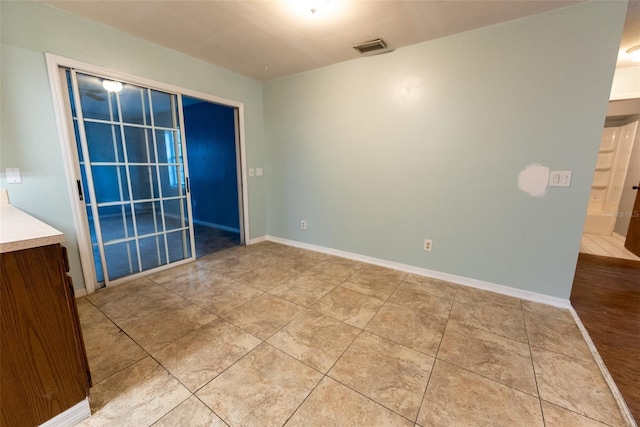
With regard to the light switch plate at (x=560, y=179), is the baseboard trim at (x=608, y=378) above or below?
below

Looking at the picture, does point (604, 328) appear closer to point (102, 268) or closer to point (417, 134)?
point (417, 134)

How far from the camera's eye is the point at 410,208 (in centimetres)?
280

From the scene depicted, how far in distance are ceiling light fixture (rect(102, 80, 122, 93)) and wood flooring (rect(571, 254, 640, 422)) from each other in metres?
4.36

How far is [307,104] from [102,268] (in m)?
2.97

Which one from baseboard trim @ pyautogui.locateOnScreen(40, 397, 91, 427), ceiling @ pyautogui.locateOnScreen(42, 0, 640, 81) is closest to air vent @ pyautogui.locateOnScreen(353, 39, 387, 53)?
ceiling @ pyautogui.locateOnScreen(42, 0, 640, 81)

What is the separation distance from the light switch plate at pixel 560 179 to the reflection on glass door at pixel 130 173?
377 cm

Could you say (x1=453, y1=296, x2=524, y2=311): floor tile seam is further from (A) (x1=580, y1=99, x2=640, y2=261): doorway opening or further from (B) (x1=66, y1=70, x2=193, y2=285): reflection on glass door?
(B) (x1=66, y1=70, x2=193, y2=285): reflection on glass door

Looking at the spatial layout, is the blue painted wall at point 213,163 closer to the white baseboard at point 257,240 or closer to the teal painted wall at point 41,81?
the white baseboard at point 257,240

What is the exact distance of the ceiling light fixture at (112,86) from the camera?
236 centimetres

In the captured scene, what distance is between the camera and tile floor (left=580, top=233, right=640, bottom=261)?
11.3 ft

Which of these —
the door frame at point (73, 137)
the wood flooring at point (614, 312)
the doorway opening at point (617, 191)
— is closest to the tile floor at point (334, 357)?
the wood flooring at point (614, 312)

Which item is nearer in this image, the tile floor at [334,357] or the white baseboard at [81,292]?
the tile floor at [334,357]

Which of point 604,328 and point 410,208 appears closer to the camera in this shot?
point 604,328

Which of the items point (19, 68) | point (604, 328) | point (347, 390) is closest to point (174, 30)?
point (19, 68)
